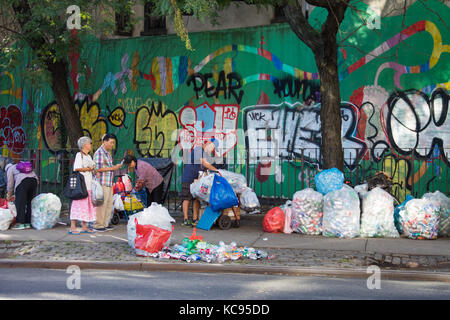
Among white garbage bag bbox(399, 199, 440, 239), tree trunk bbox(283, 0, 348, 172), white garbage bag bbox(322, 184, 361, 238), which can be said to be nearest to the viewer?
white garbage bag bbox(399, 199, 440, 239)

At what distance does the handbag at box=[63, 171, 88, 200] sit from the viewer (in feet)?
33.1

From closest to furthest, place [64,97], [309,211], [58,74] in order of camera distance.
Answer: [309,211]
[58,74]
[64,97]

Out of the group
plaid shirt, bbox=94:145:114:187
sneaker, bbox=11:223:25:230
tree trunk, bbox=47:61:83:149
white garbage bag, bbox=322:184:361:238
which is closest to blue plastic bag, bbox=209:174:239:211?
white garbage bag, bbox=322:184:361:238

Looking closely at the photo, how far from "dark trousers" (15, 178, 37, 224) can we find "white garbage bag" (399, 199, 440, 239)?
663cm

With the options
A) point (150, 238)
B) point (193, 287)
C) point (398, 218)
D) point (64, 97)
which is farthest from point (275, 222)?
point (64, 97)

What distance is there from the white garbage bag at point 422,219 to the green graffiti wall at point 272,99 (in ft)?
10.7

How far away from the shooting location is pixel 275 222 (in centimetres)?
1030

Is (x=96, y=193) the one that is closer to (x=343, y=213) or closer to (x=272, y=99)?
(x=343, y=213)

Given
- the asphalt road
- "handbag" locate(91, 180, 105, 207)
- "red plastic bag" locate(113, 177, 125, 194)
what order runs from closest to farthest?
1. the asphalt road
2. "handbag" locate(91, 180, 105, 207)
3. "red plastic bag" locate(113, 177, 125, 194)

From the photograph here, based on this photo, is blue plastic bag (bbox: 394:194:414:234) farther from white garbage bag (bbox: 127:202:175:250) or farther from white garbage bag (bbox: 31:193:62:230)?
white garbage bag (bbox: 31:193:62:230)

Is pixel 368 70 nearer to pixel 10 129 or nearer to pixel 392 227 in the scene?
pixel 392 227

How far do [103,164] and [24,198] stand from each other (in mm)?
1623

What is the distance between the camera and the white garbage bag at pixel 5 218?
1063 cm
